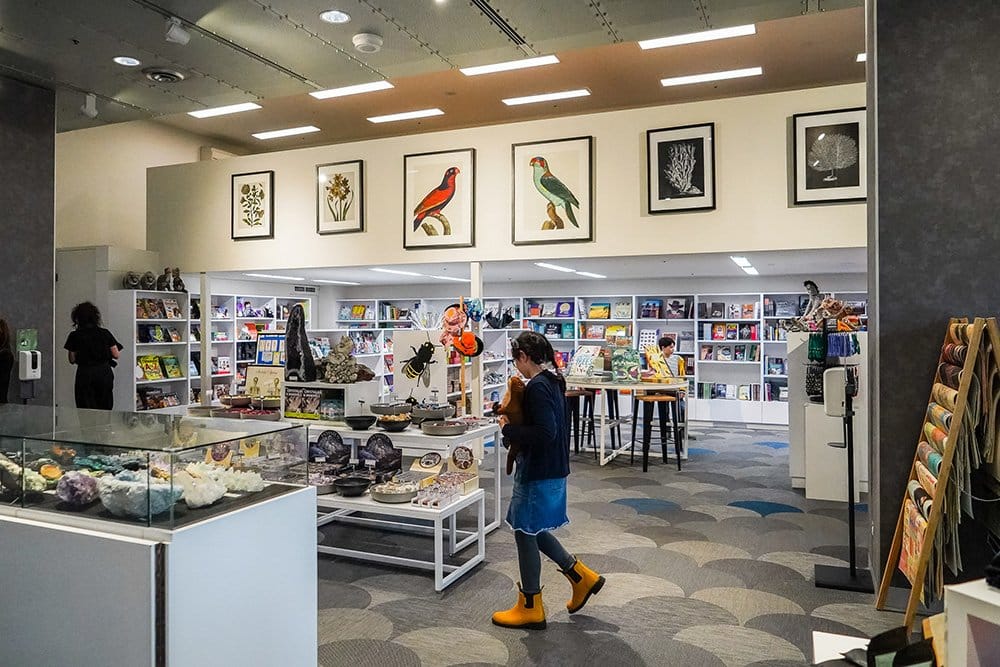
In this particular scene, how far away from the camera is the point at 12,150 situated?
5.83m

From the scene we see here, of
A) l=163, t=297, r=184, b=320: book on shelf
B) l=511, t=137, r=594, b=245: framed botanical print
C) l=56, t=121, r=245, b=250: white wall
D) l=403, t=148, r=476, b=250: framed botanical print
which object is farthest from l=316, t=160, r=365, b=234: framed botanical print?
l=56, t=121, r=245, b=250: white wall

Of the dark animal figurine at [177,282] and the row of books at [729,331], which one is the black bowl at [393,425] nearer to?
the dark animal figurine at [177,282]

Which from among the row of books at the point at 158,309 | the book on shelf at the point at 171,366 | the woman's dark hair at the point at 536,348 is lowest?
the book on shelf at the point at 171,366

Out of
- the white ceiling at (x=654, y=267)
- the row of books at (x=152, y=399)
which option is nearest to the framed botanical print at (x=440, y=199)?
the white ceiling at (x=654, y=267)

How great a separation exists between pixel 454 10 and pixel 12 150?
4.00 m

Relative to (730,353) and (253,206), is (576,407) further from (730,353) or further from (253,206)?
(253,206)

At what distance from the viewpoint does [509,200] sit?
729 cm

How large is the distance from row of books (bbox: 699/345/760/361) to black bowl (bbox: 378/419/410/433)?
25.9ft

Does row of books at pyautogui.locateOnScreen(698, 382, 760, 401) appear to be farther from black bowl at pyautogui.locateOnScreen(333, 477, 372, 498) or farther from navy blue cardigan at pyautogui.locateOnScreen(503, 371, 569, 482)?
navy blue cardigan at pyautogui.locateOnScreen(503, 371, 569, 482)

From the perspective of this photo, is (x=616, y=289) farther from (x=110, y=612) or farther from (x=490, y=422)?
(x=110, y=612)

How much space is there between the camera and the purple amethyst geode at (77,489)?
2391 mm

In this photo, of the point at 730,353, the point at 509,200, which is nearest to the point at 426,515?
the point at 509,200

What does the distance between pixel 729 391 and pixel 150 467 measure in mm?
10468

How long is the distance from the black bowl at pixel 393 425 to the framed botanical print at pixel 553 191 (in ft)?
9.78
